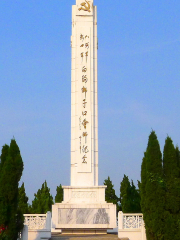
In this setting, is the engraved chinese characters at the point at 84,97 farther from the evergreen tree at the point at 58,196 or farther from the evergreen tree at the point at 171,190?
the evergreen tree at the point at 58,196

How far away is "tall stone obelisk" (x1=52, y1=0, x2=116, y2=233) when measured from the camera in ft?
44.3

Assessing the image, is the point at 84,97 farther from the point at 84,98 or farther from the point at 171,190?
the point at 171,190

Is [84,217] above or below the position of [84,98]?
below

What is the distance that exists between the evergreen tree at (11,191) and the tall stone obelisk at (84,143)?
3167 millimetres

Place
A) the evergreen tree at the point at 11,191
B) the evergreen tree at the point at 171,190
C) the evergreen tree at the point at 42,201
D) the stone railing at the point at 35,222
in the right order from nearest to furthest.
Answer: the evergreen tree at the point at 11,191 → the evergreen tree at the point at 171,190 → the stone railing at the point at 35,222 → the evergreen tree at the point at 42,201

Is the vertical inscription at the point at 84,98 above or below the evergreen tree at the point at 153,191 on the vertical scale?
above

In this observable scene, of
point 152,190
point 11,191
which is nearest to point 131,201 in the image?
point 152,190

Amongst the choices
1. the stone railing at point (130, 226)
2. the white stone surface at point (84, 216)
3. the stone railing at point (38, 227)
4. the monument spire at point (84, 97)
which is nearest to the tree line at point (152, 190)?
the stone railing at point (130, 226)

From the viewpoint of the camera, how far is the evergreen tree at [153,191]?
10.6 metres

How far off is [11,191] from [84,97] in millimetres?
5265

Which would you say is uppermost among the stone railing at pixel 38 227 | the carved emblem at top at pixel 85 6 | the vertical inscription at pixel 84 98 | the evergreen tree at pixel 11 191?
the carved emblem at top at pixel 85 6

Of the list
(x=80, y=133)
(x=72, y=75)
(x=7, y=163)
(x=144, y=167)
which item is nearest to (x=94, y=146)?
(x=80, y=133)

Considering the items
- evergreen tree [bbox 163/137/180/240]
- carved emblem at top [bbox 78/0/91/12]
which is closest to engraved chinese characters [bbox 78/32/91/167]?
carved emblem at top [bbox 78/0/91/12]

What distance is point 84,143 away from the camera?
47.7 feet
